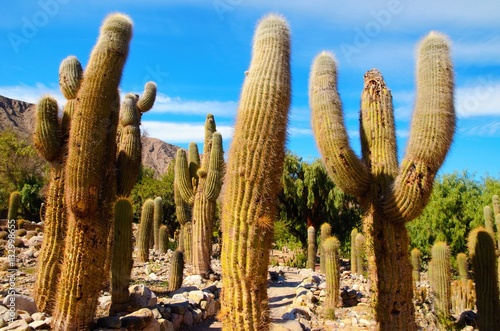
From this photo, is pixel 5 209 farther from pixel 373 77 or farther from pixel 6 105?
pixel 6 105

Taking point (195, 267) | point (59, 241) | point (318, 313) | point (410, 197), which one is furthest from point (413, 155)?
point (195, 267)

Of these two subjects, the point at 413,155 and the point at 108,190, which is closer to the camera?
the point at 413,155

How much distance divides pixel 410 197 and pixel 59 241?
5.16 m

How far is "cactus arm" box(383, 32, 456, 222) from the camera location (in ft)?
15.8

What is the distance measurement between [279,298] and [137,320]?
242 inches

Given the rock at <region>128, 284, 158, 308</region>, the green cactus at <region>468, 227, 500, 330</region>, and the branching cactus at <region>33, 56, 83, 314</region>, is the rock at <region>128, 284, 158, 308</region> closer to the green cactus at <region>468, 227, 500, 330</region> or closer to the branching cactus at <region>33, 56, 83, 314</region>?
the branching cactus at <region>33, 56, 83, 314</region>

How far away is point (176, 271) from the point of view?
10094 mm

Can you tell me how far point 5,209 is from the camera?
27.0 m

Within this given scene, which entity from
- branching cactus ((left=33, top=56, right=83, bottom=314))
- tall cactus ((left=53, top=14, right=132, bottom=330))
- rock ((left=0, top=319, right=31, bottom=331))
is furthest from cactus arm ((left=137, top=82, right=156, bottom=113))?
Result: rock ((left=0, top=319, right=31, bottom=331))

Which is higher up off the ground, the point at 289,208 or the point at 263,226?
the point at 289,208

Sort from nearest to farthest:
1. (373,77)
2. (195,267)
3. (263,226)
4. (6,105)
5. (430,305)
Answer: (263,226) < (373,77) < (430,305) < (195,267) < (6,105)

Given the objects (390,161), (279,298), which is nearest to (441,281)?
(279,298)

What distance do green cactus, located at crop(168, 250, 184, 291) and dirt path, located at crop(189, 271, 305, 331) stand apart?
1.67m

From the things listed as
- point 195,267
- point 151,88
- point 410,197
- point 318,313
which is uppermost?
point 151,88
